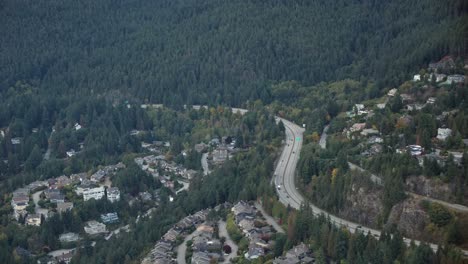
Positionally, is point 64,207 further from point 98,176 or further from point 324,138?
point 324,138

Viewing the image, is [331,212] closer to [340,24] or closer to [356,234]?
[356,234]

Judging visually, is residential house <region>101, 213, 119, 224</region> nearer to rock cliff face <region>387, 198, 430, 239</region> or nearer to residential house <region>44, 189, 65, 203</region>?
residential house <region>44, 189, 65, 203</region>

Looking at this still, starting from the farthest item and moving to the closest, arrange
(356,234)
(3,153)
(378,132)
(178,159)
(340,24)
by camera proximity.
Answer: (340,24) → (3,153) → (178,159) → (378,132) → (356,234)

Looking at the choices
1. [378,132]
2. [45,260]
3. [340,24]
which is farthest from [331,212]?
[340,24]

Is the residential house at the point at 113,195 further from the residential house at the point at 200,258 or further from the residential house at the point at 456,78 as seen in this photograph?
the residential house at the point at 456,78

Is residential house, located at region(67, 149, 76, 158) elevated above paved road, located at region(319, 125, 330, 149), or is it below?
below

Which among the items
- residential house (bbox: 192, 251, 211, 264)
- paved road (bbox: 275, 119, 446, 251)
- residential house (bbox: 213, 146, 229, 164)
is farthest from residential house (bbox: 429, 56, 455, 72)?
residential house (bbox: 192, 251, 211, 264)
